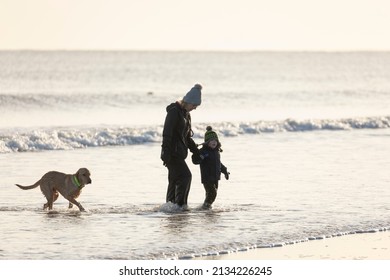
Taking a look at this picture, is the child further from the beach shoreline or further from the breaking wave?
the breaking wave

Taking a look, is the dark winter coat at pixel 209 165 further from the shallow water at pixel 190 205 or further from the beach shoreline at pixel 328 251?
the beach shoreline at pixel 328 251

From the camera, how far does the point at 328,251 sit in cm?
1291

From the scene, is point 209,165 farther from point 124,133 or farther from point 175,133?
point 124,133

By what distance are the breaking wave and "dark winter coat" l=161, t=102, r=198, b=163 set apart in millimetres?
10881

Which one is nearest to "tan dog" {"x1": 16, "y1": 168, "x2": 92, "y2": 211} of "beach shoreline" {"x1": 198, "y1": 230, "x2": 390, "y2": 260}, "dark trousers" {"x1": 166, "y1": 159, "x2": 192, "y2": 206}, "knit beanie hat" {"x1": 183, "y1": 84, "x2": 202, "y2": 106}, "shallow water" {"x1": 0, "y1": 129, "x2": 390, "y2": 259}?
"shallow water" {"x1": 0, "y1": 129, "x2": 390, "y2": 259}

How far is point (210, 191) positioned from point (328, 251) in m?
3.23

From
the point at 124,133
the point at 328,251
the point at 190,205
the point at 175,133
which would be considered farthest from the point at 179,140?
the point at 124,133

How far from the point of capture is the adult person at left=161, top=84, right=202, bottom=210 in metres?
15.0

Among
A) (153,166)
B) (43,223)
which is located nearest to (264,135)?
(153,166)

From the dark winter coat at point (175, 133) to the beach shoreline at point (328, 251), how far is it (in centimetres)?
248

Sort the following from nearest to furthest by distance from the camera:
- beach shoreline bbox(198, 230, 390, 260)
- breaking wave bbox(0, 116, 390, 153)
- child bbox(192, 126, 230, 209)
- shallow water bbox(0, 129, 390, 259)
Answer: beach shoreline bbox(198, 230, 390, 260)
shallow water bbox(0, 129, 390, 259)
child bbox(192, 126, 230, 209)
breaking wave bbox(0, 116, 390, 153)

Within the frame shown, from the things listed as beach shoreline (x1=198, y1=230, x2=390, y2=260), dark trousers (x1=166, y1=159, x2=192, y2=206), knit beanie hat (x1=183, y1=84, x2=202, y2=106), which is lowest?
beach shoreline (x1=198, y1=230, x2=390, y2=260)

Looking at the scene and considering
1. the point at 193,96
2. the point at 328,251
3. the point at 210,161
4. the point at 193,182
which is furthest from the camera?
the point at 193,182

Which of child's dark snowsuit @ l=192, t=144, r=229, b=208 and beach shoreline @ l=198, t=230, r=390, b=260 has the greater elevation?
child's dark snowsuit @ l=192, t=144, r=229, b=208
